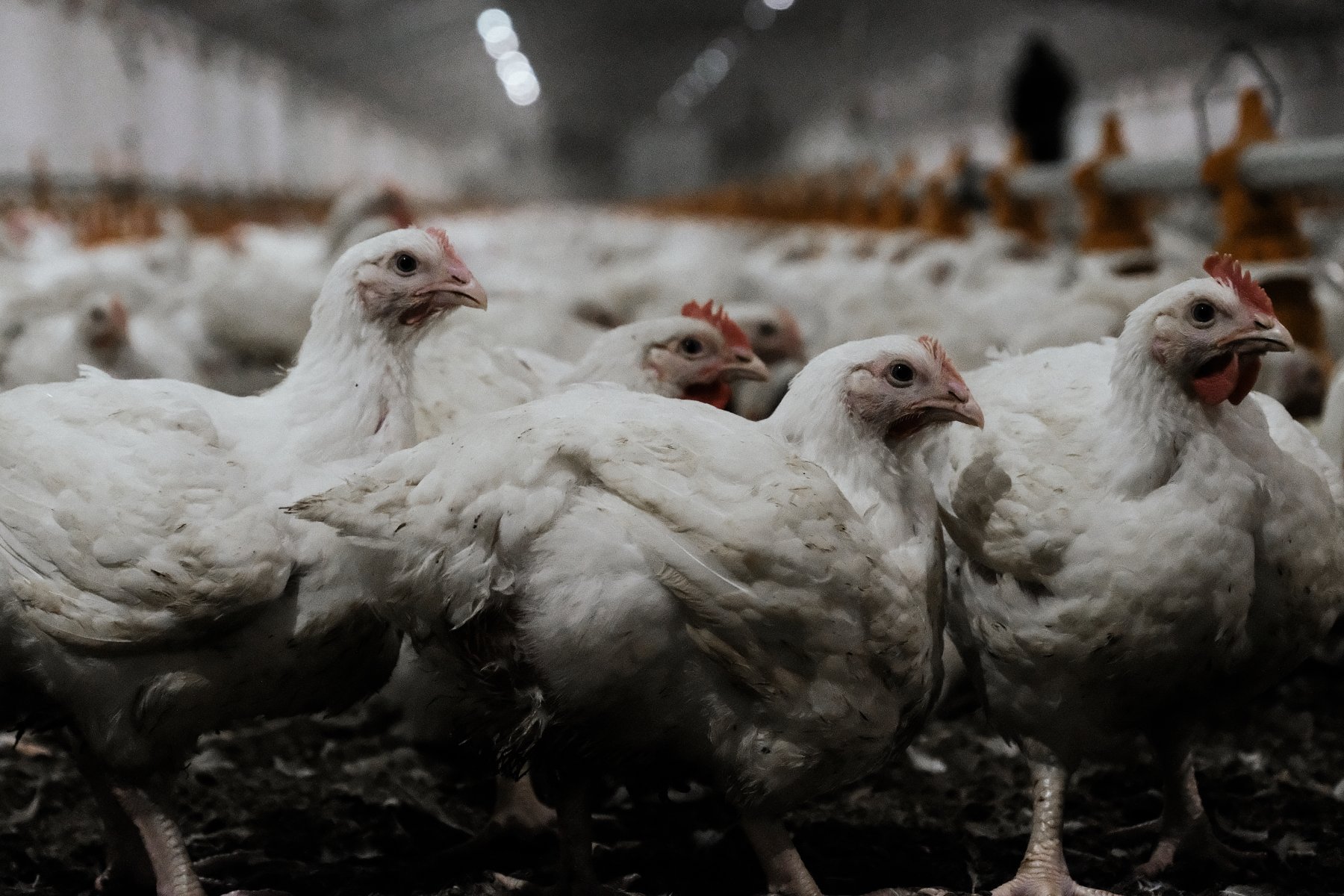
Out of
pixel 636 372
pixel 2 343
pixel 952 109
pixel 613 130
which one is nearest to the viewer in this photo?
pixel 636 372

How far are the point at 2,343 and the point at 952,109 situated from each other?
14.9m

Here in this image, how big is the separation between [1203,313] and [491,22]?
2393cm

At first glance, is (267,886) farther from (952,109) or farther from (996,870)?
(952,109)

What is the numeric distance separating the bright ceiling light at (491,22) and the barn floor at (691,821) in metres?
21.8

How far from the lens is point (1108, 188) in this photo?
5293mm

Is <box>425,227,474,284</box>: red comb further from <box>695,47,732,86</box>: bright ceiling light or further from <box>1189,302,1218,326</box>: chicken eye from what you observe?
<box>695,47,732,86</box>: bright ceiling light

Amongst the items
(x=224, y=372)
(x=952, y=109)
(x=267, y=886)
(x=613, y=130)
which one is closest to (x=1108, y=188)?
(x=224, y=372)

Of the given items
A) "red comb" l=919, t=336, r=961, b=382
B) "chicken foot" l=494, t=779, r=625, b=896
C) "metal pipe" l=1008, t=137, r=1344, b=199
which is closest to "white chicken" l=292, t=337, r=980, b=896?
"chicken foot" l=494, t=779, r=625, b=896

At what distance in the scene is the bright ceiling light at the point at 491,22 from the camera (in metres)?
23.6

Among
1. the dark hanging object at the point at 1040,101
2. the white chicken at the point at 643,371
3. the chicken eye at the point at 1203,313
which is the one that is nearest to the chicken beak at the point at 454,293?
the white chicken at the point at 643,371

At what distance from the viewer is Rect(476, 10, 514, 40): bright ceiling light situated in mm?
23641

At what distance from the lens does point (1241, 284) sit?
2.27m

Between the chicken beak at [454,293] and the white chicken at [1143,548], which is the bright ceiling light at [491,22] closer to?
the chicken beak at [454,293]

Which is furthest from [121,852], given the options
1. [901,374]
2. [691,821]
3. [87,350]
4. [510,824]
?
[87,350]
